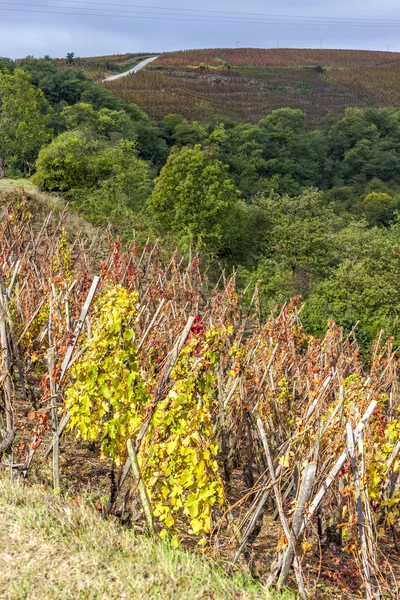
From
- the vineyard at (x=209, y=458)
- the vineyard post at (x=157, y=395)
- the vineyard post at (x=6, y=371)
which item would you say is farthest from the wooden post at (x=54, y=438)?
the vineyard post at (x=6, y=371)

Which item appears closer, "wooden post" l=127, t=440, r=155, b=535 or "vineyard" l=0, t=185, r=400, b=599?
"vineyard" l=0, t=185, r=400, b=599

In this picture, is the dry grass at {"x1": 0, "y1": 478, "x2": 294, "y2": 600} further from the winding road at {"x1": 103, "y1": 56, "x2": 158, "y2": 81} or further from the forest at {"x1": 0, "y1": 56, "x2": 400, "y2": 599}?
the winding road at {"x1": 103, "y1": 56, "x2": 158, "y2": 81}

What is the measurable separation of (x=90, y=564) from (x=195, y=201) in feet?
89.6

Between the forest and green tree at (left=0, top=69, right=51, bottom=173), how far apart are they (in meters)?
0.16

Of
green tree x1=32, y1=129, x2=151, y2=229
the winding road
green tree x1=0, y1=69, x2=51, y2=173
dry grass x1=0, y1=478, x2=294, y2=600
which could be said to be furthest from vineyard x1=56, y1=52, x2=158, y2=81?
dry grass x1=0, y1=478, x2=294, y2=600

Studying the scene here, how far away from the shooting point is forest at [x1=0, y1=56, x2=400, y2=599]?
13.5 ft

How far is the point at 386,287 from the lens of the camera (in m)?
26.8

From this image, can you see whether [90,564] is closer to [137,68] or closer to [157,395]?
[157,395]

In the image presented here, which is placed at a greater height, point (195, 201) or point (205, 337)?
point (205, 337)

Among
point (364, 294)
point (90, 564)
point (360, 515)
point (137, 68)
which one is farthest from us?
point (137, 68)

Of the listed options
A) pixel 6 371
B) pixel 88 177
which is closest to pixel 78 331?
pixel 6 371

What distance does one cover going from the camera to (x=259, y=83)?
4454 inches

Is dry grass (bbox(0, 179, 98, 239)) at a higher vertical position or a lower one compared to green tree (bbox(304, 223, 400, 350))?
higher

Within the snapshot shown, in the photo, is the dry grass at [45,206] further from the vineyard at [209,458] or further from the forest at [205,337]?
the vineyard at [209,458]
